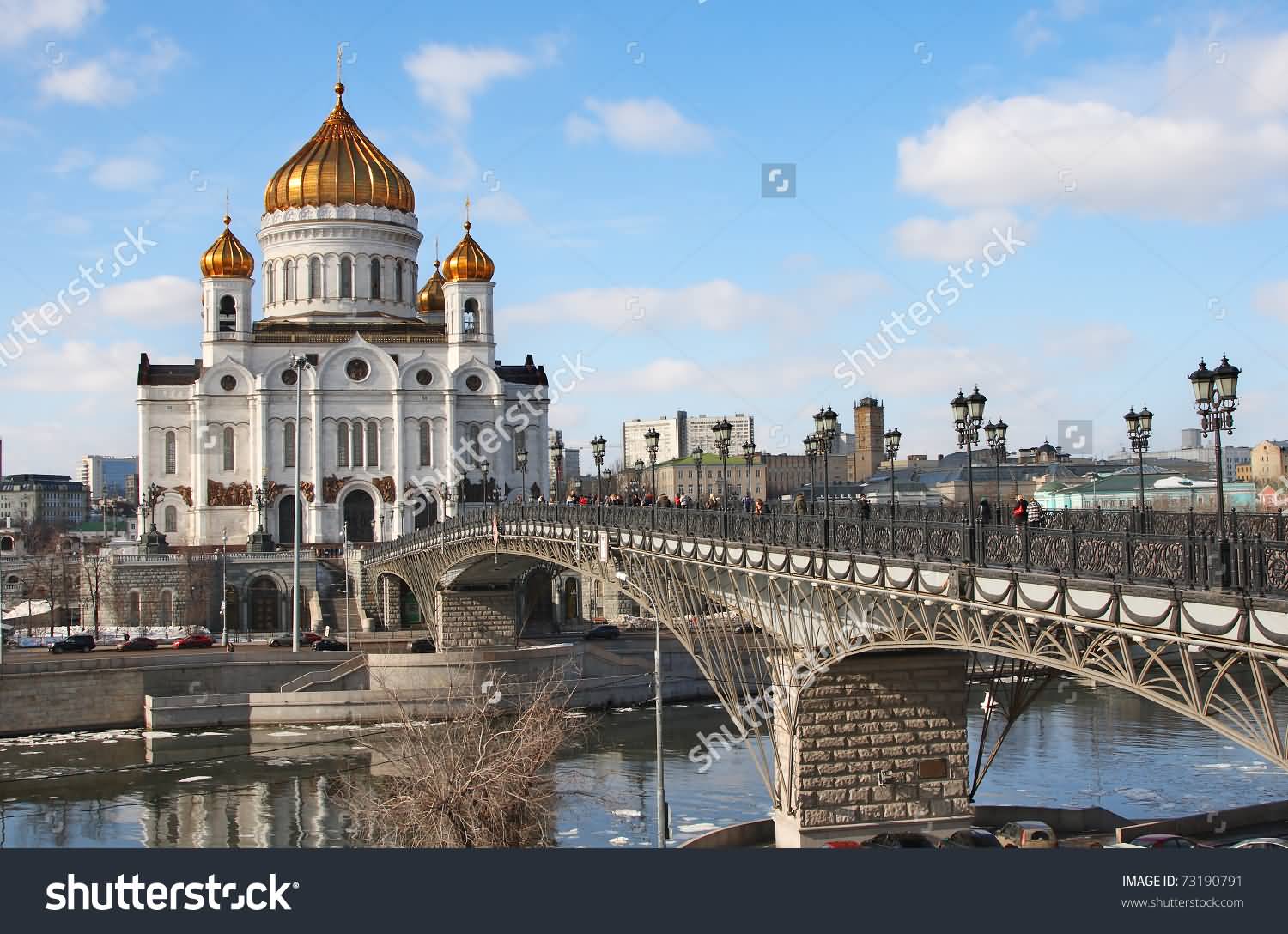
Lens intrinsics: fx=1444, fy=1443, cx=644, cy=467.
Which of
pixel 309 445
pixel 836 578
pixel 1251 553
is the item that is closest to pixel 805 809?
pixel 836 578

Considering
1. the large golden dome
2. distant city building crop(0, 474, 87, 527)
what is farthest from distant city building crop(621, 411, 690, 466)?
the large golden dome

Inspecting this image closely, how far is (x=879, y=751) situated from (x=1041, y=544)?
7171 mm

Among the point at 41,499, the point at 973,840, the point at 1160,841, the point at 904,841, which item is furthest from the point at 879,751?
the point at 41,499

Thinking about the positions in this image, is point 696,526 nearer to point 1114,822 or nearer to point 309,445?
point 1114,822

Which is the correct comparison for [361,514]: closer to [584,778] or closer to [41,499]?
[584,778]

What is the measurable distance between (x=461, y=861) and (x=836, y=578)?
660 cm

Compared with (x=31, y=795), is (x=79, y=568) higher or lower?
higher

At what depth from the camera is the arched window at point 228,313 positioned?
205 feet

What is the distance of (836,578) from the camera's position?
1700 cm

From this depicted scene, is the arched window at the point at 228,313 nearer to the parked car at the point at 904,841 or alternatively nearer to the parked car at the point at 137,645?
the parked car at the point at 137,645

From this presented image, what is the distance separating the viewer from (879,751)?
19344 mm

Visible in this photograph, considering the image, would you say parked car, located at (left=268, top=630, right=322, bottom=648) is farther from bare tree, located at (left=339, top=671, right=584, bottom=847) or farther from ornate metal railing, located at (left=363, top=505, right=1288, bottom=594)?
ornate metal railing, located at (left=363, top=505, right=1288, bottom=594)

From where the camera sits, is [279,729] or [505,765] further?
[279,729]

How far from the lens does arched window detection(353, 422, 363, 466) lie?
2422 inches
